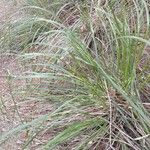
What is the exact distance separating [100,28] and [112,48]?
47 cm

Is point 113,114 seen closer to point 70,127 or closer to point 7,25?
point 70,127

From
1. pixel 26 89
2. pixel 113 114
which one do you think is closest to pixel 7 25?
pixel 26 89

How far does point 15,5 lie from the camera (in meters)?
3.43

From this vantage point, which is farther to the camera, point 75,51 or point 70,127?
point 75,51

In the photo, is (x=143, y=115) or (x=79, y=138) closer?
(x=143, y=115)

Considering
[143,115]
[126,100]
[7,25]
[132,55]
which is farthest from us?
[7,25]

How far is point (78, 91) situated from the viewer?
6.34ft

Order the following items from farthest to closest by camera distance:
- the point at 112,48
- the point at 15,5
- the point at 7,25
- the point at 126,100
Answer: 1. the point at 15,5
2. the point at 7,25
3. the point at 112,48
4. the point at 126,100

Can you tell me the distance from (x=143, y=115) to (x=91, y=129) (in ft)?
0.94

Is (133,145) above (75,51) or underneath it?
underneath

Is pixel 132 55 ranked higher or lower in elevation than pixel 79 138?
higher

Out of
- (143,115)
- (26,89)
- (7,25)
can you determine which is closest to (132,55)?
(143,115)

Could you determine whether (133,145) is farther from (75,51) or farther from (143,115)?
(75,51)

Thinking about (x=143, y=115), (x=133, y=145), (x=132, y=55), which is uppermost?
(x=132, y=55)
